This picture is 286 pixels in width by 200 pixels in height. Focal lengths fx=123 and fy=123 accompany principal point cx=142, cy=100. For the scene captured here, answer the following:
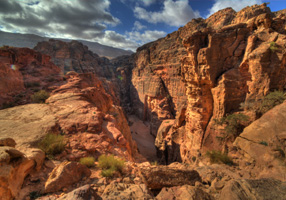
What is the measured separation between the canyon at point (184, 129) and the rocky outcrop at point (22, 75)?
8 centimetres

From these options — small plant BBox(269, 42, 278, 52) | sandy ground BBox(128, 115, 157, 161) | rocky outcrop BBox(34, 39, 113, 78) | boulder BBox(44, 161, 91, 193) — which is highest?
rocky outcrop BBox(34, 39, 113, 78)

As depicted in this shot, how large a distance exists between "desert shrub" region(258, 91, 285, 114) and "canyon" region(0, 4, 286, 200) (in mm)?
340

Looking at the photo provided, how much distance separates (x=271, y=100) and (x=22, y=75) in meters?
19.4

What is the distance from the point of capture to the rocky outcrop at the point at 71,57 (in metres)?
39.9

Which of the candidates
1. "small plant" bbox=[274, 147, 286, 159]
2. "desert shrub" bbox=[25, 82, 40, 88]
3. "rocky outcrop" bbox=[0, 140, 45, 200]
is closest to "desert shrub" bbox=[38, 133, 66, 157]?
"rocky outcrop" bbox=[0, 140, 45, 200]

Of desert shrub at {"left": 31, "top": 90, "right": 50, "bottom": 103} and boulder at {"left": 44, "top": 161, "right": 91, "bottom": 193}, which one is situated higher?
desert shrub at {"left": 31, "top": 90, "right": 50, "bottom": 103}

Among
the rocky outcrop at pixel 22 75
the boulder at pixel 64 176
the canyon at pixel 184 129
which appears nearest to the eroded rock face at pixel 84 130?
the canyon at pixel 184 129

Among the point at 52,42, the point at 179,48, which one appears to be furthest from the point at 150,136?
the point at 52,42

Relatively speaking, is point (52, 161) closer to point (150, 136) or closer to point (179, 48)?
point (150, 136)

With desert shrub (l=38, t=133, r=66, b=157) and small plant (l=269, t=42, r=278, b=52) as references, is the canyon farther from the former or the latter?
desert shrub (l=38, t=133, r=66, b=157)

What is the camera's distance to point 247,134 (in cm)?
594

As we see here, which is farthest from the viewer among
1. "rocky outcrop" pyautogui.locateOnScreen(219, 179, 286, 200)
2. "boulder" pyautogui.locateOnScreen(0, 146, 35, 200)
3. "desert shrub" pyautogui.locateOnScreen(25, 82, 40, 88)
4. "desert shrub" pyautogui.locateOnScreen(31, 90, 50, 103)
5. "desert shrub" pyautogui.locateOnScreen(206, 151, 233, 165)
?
"desert shrub" pyautogui.locateOnScreen(25, 82, 40, 88)

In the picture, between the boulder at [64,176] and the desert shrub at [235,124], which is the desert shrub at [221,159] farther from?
the boulder at [64,176]

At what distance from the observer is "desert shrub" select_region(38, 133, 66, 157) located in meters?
4.33
